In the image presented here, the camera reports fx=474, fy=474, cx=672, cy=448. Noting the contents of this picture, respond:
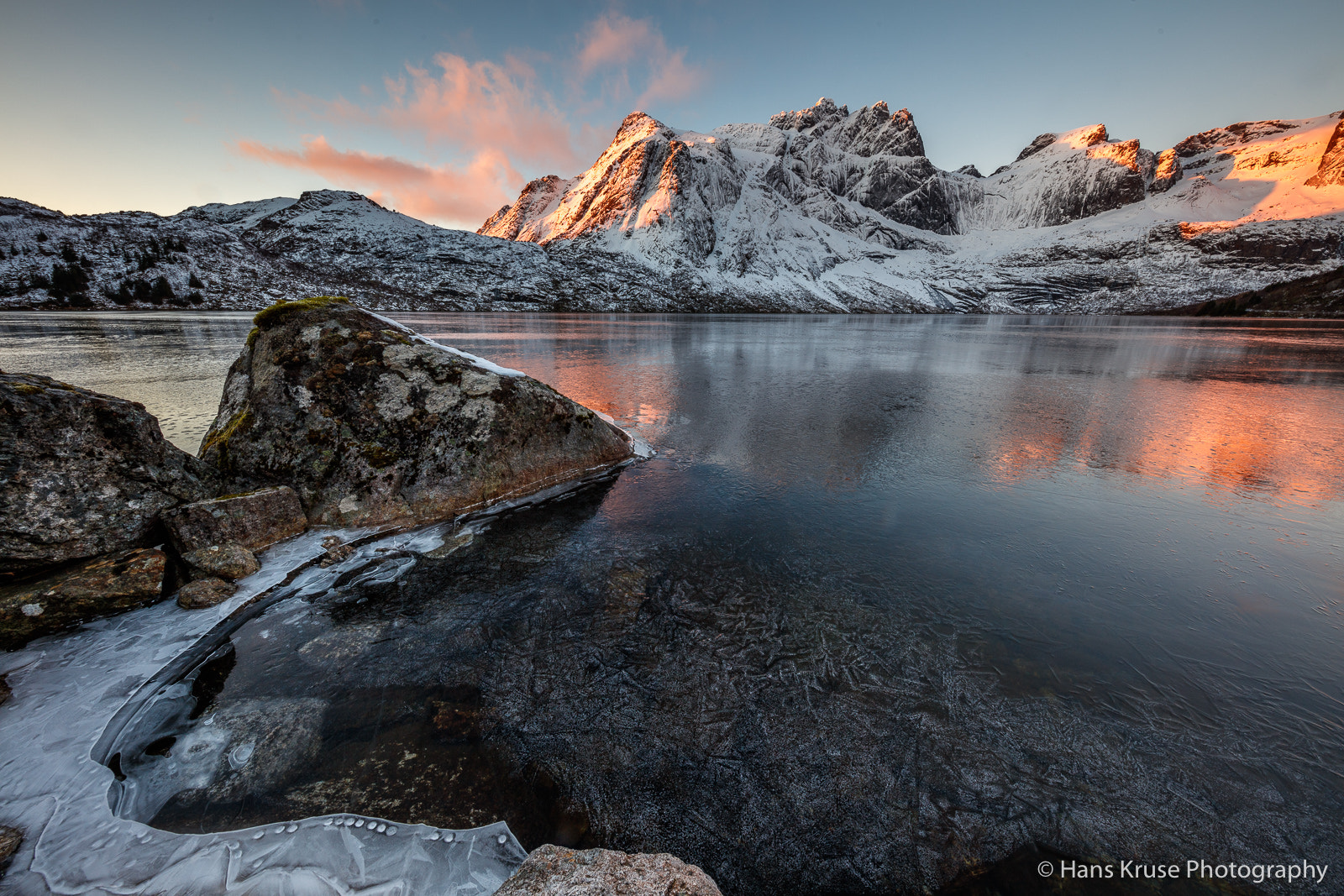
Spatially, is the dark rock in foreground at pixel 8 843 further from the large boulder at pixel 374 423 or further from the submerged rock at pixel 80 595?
the large boulder at pixel 374 423

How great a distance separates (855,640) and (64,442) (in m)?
8.99

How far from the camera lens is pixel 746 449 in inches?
436

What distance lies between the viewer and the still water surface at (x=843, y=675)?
324 centimetres

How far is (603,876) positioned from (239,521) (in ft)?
Result: 22.0

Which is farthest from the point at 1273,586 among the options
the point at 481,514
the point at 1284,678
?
the point at 481,514

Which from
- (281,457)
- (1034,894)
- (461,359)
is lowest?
(1034,894)

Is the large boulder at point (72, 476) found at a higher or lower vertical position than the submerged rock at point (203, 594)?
higher

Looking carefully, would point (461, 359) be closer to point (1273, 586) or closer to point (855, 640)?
point (855, 640)

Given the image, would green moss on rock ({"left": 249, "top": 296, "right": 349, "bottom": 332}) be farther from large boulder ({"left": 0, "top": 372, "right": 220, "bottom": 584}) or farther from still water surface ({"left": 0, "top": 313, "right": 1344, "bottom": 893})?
still water surface ({"left": 0, "top": 313, "right": 1344, "bottom": 893})

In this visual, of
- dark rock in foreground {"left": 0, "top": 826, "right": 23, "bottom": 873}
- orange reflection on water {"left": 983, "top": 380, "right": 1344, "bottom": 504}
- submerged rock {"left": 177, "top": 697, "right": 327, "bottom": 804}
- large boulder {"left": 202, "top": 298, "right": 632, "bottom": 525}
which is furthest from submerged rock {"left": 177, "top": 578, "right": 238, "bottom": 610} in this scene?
orange reflection on water {"left": 983, "top": 380, "right": 1344, "bottom": 504}

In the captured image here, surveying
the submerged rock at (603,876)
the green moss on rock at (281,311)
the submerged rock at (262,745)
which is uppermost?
the green moss on rock at (281,311)

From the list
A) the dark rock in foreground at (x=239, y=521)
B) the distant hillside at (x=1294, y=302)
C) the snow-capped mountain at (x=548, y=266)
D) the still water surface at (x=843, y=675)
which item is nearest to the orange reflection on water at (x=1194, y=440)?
the still water surface at (x=843, y=675)

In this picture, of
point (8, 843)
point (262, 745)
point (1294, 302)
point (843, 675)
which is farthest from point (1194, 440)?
point (1294, 302)

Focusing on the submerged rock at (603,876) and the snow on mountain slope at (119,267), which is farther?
the snow on mountain slope at (119,267)
